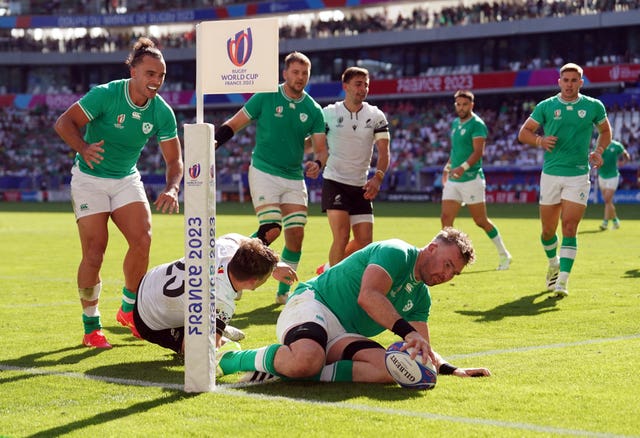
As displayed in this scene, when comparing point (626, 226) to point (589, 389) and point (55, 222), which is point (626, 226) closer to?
point (55, 222)

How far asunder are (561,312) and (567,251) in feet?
5.72

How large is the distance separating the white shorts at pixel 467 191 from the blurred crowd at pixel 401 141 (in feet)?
95.0

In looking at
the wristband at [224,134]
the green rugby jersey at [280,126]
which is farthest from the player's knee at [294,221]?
the wristband at [224,134]

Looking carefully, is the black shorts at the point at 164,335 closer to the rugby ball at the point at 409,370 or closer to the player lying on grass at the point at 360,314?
the player lying on grass at the point at 360,314

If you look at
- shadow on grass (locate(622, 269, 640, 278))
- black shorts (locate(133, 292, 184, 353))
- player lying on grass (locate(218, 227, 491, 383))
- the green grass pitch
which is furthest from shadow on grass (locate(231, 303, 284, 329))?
shadow on grass (locate(622, 269, 640, 278))

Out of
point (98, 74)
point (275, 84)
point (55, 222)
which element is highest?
point (98, 74)

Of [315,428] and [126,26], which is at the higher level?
[126,26]

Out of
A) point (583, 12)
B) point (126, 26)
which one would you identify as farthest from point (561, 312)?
point (126, 26)

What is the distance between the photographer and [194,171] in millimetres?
6020

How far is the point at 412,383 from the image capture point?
6059 millimetres

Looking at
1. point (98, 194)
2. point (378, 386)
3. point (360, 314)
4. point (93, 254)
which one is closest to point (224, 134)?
point (98, 194)

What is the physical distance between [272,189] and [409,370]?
17.0ft

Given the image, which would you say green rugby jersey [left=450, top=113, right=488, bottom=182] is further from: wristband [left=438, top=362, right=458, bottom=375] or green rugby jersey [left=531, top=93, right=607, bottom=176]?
wristband [left=438, top=362, right=458, bottom=375]

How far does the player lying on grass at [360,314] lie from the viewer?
6047mm
